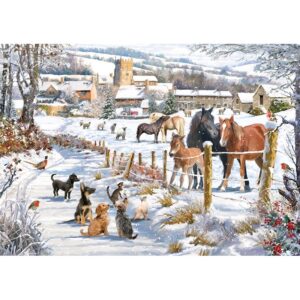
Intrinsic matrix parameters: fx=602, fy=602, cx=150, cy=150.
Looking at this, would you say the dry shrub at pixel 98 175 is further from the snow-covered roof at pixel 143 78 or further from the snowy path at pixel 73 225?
the snow-covered roof at pixel 143 78

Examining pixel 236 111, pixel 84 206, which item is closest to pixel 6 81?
pixel 84 206

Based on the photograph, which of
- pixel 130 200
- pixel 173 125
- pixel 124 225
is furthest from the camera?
pixel 173 125

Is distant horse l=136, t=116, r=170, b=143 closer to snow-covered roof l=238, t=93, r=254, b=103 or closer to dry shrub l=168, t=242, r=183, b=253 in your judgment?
snow-covered roof l=238, t=93, r=254, b=103

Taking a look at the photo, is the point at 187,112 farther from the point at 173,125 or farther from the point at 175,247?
the point at 175,247

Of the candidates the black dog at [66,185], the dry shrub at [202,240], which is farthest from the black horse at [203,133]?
the black dog at [66,185]

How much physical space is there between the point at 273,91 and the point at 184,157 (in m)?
0.97

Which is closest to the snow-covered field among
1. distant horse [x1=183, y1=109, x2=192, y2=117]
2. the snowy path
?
the snowy path

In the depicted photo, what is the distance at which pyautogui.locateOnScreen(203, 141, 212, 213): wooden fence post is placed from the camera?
17.2 ft

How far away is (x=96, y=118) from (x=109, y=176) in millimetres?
542

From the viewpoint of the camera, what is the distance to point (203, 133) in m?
5.38

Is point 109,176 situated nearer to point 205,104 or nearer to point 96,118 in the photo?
point 96,118

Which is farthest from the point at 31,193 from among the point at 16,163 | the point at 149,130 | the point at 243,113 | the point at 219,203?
the point at 243,113

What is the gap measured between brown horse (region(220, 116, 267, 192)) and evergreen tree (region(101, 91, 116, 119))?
99 centimetres

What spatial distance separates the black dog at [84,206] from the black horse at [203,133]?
94cm
